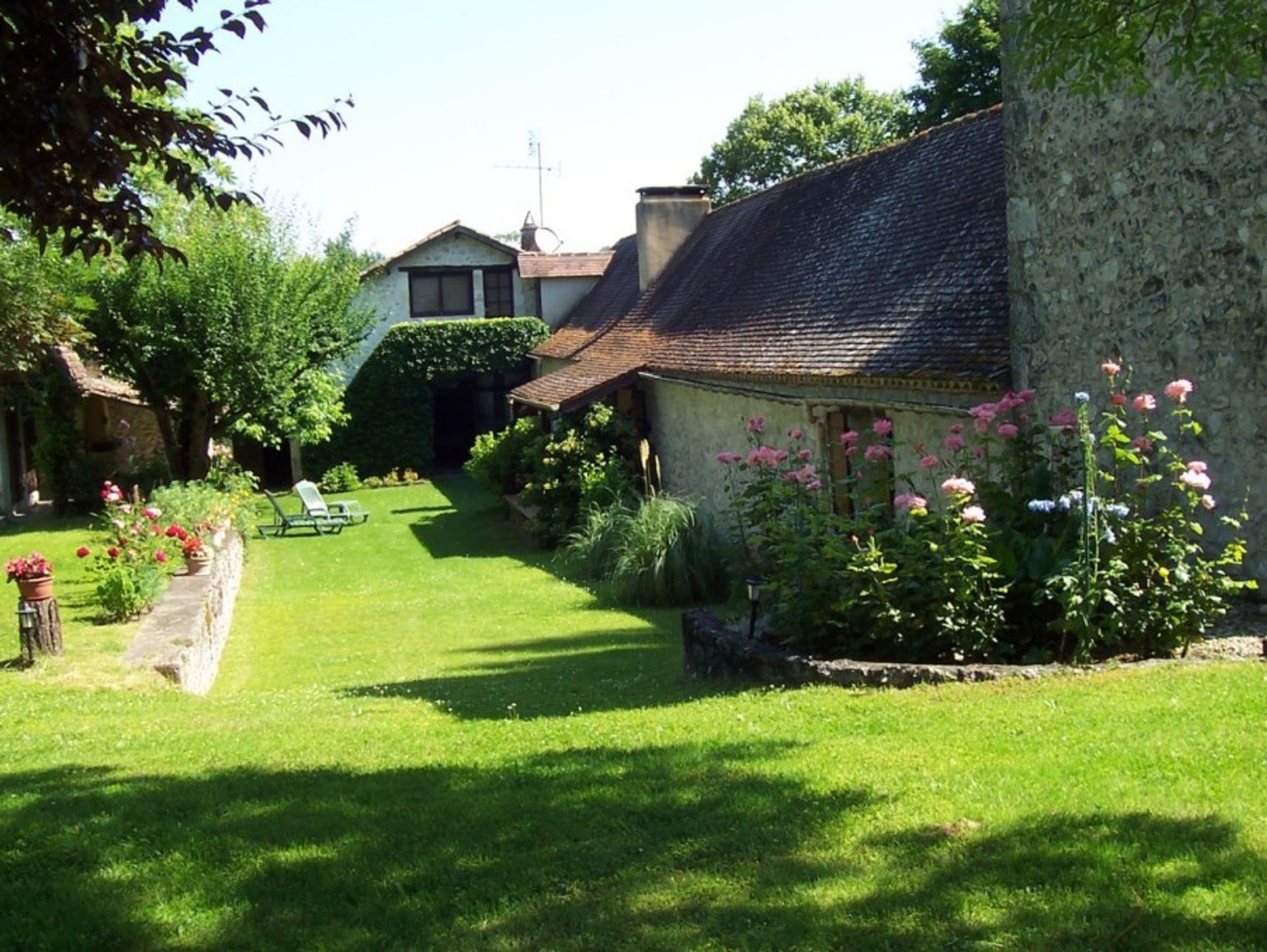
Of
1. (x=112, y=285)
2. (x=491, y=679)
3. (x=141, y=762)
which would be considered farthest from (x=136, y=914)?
(x=112, y=285)

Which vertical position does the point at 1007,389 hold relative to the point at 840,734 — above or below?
above

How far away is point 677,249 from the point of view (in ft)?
96.0

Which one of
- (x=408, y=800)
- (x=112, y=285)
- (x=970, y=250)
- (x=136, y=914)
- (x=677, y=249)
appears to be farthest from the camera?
(x=677, y=249)

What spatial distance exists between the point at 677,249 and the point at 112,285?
38.1ft

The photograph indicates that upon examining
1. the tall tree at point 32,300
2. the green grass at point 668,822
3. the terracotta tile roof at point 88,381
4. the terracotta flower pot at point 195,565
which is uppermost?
the tall tree at point 32,300

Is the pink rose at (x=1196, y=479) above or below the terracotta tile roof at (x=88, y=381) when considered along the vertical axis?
below

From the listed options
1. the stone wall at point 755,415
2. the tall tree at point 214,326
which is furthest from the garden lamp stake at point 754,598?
the tall tree at point 214,326

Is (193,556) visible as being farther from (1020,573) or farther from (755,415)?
(1020,573)

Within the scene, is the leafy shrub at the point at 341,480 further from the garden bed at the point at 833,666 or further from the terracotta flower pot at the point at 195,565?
the garden bed at the point at 833,666

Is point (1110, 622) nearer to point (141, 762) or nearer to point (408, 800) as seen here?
point (408, 800)

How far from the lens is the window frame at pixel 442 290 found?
36312mm

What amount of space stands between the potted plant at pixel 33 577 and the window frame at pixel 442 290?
24.4m

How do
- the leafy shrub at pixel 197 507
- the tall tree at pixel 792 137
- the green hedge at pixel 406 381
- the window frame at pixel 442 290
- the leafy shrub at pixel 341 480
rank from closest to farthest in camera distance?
the leafy shrub at pixel 197 507 → the leafy shrub at pixel 341 480 → the green hedge at pixel 406 381 → the window frame at pixel 442 290 → the tall tree at pixel 792 137

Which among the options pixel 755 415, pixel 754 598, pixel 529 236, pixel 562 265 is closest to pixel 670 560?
pixel 755 415
